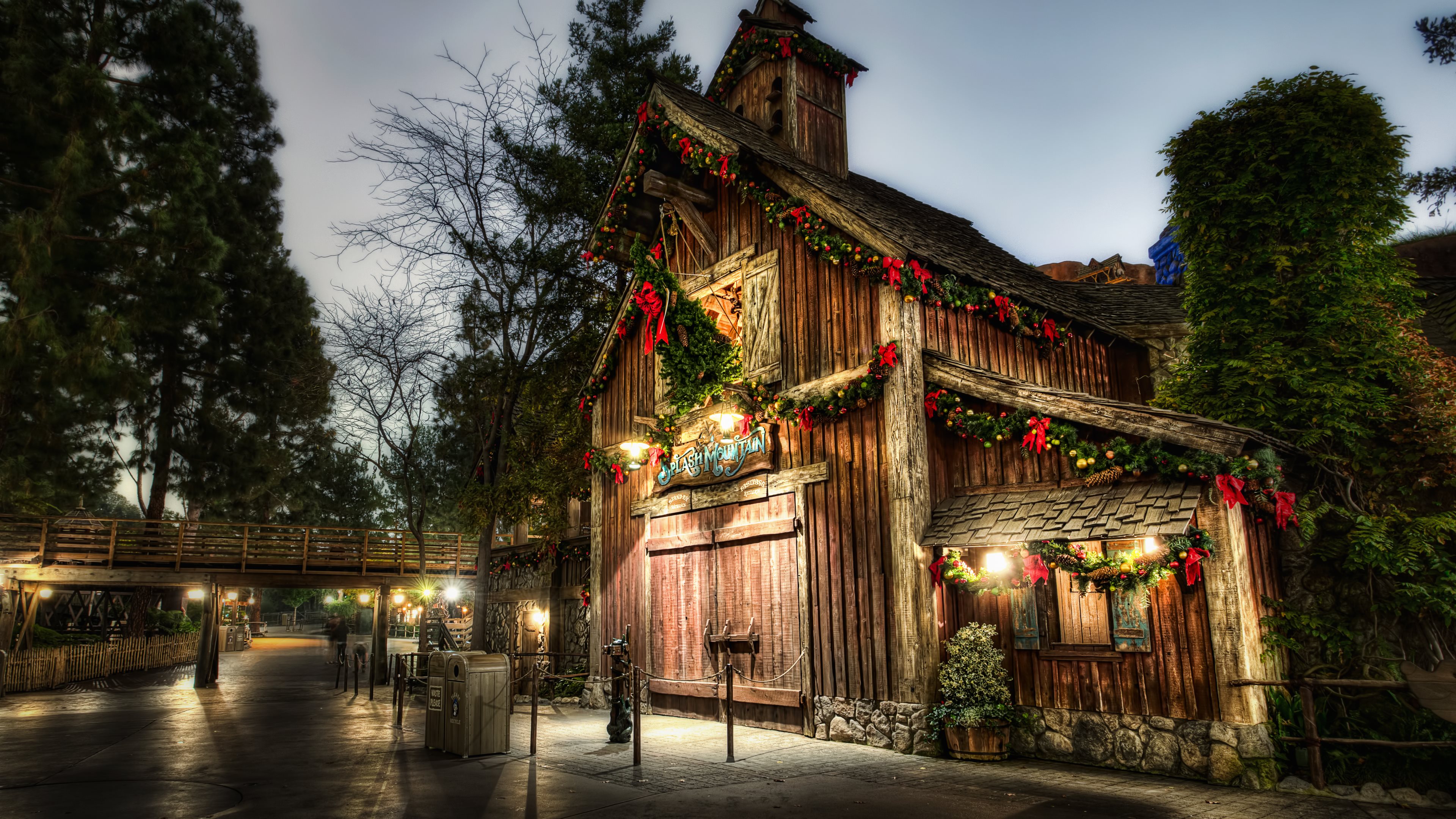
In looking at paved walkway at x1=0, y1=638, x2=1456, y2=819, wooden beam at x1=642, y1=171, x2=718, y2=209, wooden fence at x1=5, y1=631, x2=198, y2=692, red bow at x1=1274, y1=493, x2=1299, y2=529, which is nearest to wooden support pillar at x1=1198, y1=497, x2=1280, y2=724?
red bow at x1=1274, y1=493, x2=1299, y2=529

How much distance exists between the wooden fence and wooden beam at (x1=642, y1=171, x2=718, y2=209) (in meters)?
19.7

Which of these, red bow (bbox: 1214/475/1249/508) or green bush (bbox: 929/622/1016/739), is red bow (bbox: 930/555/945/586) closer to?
green bush (bbox: 929/622/1016/739)

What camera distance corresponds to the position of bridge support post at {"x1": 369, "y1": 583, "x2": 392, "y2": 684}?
70.0 feet

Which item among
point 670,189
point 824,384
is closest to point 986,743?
point 824,384

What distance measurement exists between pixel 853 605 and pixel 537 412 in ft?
35.0

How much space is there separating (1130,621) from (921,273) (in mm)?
4593

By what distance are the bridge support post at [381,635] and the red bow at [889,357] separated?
1590 centimetres

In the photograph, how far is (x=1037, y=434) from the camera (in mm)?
8742

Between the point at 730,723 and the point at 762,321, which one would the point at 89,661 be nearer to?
the point at 762,321

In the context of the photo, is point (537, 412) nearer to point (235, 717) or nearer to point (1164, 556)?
point (235, 717)

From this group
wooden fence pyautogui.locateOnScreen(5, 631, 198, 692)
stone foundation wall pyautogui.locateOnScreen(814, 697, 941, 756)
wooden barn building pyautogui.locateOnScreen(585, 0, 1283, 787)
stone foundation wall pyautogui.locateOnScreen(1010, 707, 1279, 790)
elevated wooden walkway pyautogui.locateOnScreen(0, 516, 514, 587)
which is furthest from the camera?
elevated wooden walkway pyautogui.locateOnScreen(0, 516, 514, 587)

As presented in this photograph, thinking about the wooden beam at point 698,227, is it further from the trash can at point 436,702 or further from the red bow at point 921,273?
the trash can at point 436,702

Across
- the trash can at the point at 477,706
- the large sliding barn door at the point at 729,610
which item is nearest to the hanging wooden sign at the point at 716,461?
the large sliding barn door at the point at 729,610

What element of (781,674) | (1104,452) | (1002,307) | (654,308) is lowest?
(781,674)
